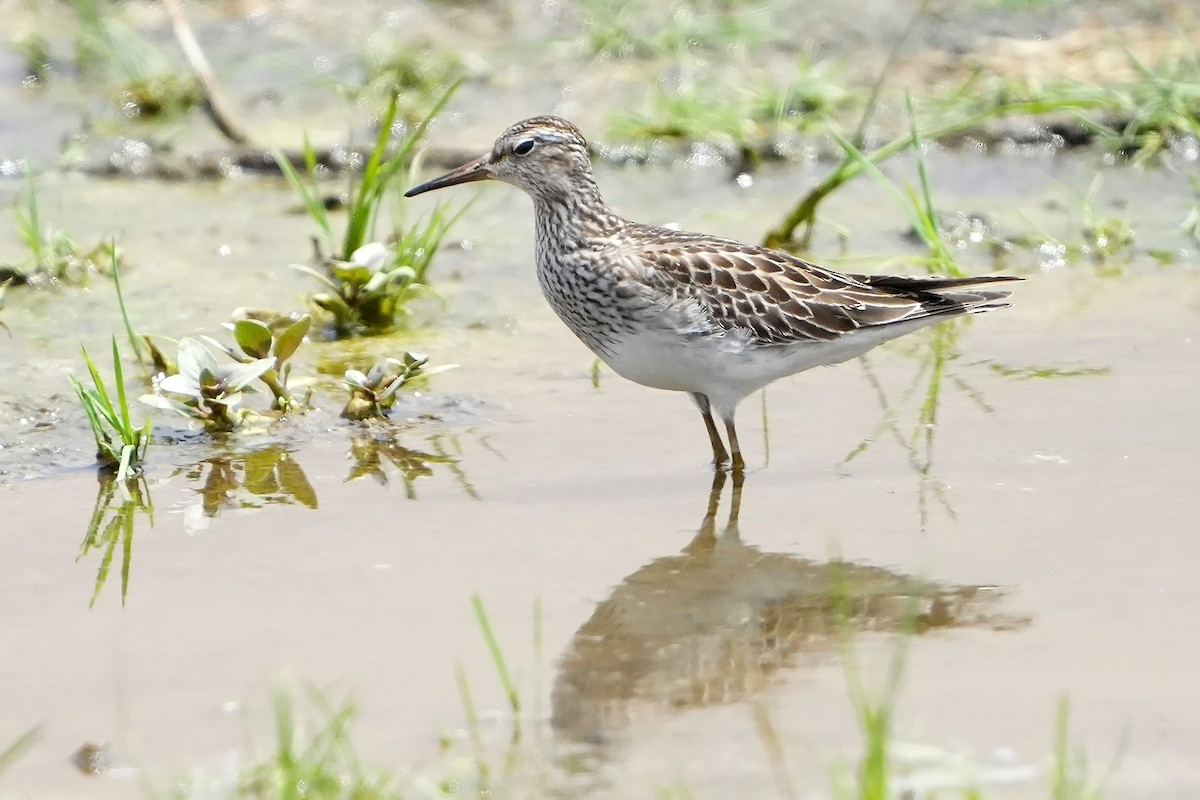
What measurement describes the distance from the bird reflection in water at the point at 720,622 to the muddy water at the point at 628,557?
0.05ft

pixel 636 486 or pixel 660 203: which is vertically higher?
pixel 660 203

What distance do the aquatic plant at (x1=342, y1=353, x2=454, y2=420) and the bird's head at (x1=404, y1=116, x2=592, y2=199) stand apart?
2.68 ft

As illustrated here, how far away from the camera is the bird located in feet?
22.0

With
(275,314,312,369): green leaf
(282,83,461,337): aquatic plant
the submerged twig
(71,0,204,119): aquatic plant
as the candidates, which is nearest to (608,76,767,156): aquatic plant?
the submerged twig

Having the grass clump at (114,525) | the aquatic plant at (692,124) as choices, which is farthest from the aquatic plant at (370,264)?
the aquatic plant at (692,124)

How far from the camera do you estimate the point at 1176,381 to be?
738cm

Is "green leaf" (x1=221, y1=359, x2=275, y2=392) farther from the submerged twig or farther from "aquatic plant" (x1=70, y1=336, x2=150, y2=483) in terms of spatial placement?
the submerged twig

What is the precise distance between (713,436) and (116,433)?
2396 millimetres

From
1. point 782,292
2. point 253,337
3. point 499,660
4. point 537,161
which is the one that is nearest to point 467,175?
point 537,161

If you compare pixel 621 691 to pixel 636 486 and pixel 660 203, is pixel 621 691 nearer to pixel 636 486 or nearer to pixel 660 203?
pixel 636 486

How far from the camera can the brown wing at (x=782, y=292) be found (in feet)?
22.5

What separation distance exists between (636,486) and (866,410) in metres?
1.32

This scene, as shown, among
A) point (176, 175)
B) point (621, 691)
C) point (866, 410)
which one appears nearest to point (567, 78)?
point (176, 175)

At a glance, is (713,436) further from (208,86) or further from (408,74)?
(408,74)
